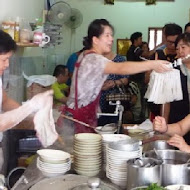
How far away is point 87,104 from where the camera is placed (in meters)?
2.54

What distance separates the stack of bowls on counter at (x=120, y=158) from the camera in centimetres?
157

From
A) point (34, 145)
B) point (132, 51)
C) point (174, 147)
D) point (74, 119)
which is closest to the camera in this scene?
point (174, 147)

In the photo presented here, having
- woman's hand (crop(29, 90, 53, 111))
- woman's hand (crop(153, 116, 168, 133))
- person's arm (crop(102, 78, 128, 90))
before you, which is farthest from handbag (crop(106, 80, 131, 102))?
woman's hand (crop(29, 90, 53, 111))

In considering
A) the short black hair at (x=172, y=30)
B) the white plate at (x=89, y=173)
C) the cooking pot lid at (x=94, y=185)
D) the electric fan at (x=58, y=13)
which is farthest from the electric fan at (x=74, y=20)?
the cooking pot lid at (x=94, y=185)

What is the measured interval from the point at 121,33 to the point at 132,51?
0.79m

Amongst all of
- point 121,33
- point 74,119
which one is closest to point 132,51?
point 121,33

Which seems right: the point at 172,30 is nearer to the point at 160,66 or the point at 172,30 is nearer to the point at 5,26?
the point at 160,66

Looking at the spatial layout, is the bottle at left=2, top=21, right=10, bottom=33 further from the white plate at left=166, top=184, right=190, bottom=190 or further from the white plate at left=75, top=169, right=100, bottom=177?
the white plate at left=166, top=184, right=190, bottom=190

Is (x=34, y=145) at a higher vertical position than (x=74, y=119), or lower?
lower

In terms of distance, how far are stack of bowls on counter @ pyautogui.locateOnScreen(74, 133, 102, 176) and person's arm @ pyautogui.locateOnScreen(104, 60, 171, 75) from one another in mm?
686

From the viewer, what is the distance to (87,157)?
5.76ft

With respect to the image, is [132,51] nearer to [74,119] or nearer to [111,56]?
[111,56]

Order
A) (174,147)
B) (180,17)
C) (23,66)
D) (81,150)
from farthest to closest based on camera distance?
(180,17) < (23,66) < (174,147) < (81,150)

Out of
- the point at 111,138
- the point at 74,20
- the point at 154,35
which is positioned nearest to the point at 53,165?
the point at 111,138
